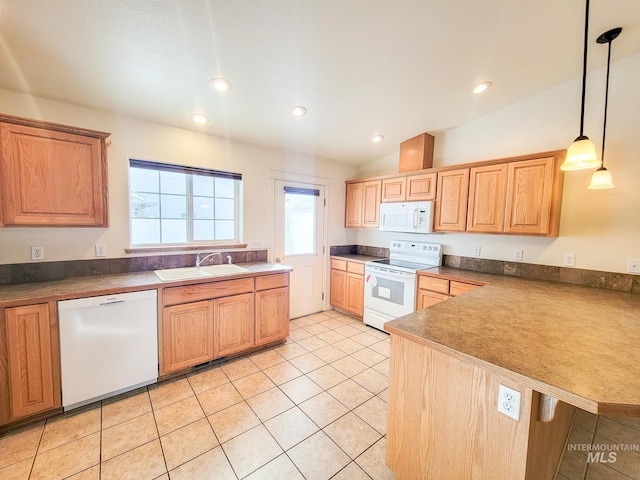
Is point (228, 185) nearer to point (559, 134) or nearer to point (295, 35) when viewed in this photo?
point (295, 35)

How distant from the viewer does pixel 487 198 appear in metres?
2.77

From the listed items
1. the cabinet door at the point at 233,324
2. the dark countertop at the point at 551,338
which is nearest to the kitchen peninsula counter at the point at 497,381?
the dark countertop at the point at 551,338

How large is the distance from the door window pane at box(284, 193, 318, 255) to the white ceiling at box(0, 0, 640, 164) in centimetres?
132

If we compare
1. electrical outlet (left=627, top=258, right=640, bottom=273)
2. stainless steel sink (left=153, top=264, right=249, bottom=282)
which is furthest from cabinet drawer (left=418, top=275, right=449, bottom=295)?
stainless steel sink (left=153, top=264, right=249, bottom=282)

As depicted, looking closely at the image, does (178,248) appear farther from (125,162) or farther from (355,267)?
(355,267)

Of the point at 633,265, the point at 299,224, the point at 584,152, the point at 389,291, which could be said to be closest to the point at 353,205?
the point at 299,224

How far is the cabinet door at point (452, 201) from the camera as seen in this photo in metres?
2.94

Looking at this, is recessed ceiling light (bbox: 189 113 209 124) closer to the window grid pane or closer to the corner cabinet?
the window grid pane

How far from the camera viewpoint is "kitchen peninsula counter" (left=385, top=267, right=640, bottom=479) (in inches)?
37.5

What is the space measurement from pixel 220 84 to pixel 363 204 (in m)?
2.57

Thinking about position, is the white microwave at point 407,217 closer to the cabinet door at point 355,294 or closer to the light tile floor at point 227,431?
the cabinet door at point 355,294

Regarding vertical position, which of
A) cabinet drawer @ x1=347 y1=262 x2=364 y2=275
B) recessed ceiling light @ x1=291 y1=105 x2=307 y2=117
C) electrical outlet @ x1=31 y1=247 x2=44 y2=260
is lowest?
cabinet drawer @ x1=347 y1=262 x2=364 y2=275

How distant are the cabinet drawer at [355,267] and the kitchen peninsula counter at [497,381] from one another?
2.12 metres

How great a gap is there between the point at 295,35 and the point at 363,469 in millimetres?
2767
